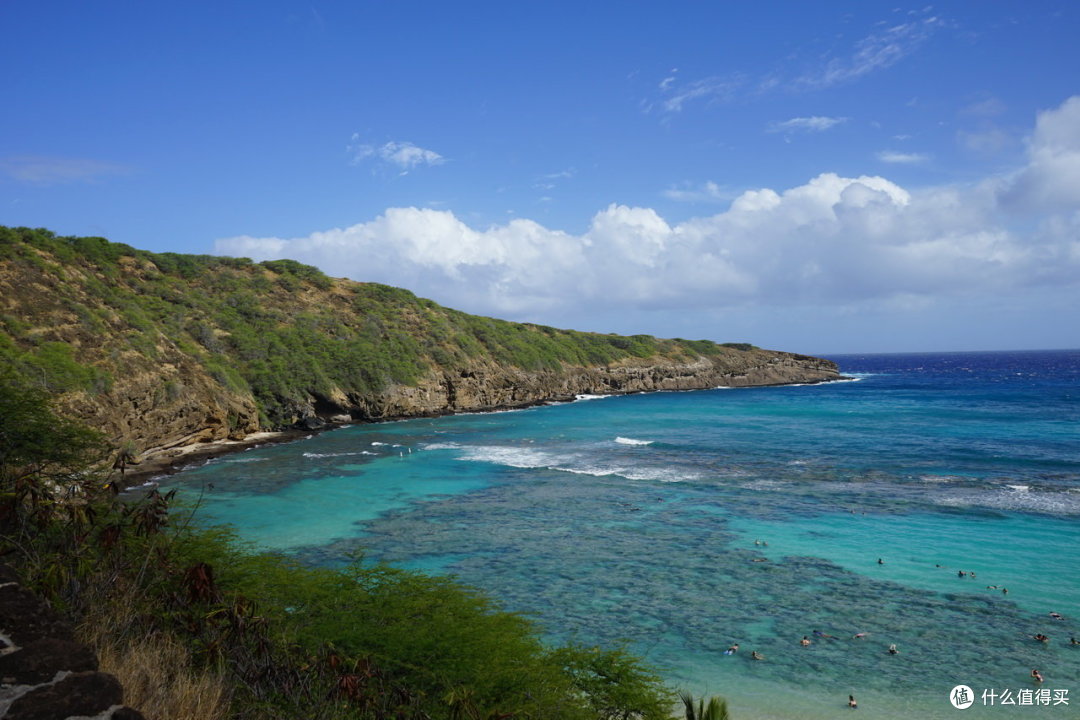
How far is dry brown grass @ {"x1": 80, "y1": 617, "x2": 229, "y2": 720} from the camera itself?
6.08 m

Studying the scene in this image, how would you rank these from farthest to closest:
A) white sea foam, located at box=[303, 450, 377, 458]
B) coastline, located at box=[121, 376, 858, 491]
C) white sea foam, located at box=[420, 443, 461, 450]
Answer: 1. white sea foam, located at box=[420, 443, 461, 450]
2. white sea foam, located at box=[303, 450, 377, 458]
3. coastline, located at box=[121, 376, 858, 491]

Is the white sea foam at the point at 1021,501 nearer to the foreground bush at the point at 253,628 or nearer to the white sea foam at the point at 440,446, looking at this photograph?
the foreground bush at the point at 253,628

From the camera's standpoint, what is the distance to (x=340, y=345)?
220 feet

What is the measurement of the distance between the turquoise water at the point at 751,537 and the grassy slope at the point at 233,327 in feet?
31.9

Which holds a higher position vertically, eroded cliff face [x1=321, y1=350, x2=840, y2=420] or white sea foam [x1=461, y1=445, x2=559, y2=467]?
eroded cliff face [x1=321, y1=350, x2=840, y2=420]

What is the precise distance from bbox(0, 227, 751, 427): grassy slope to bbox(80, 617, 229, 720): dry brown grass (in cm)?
3021

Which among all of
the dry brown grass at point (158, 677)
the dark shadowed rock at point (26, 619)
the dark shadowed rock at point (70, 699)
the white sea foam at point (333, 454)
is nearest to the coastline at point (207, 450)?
the white sea foam at point (333, 454)

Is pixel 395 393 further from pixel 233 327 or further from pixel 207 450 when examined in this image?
pixel 207 450

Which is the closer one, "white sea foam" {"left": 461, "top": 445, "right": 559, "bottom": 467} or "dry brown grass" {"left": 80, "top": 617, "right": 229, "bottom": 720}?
"dry brown grass" {"left": 80, "top": 617, "right": 229, "bottom": 720}

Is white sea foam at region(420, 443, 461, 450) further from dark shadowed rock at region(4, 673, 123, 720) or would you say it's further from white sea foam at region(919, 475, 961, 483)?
dark shadowed rock at region(4, 673, 123, 720)

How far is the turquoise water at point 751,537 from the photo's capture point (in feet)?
49.1

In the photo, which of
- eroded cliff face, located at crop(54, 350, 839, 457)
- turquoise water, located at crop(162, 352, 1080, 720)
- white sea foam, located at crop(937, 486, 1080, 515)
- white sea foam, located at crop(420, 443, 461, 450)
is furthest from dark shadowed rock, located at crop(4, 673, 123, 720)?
white sea foam, located at crop(420, 443, 461, 450)

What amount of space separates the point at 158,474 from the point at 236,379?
17.1 meters

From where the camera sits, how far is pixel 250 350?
59031 mm
